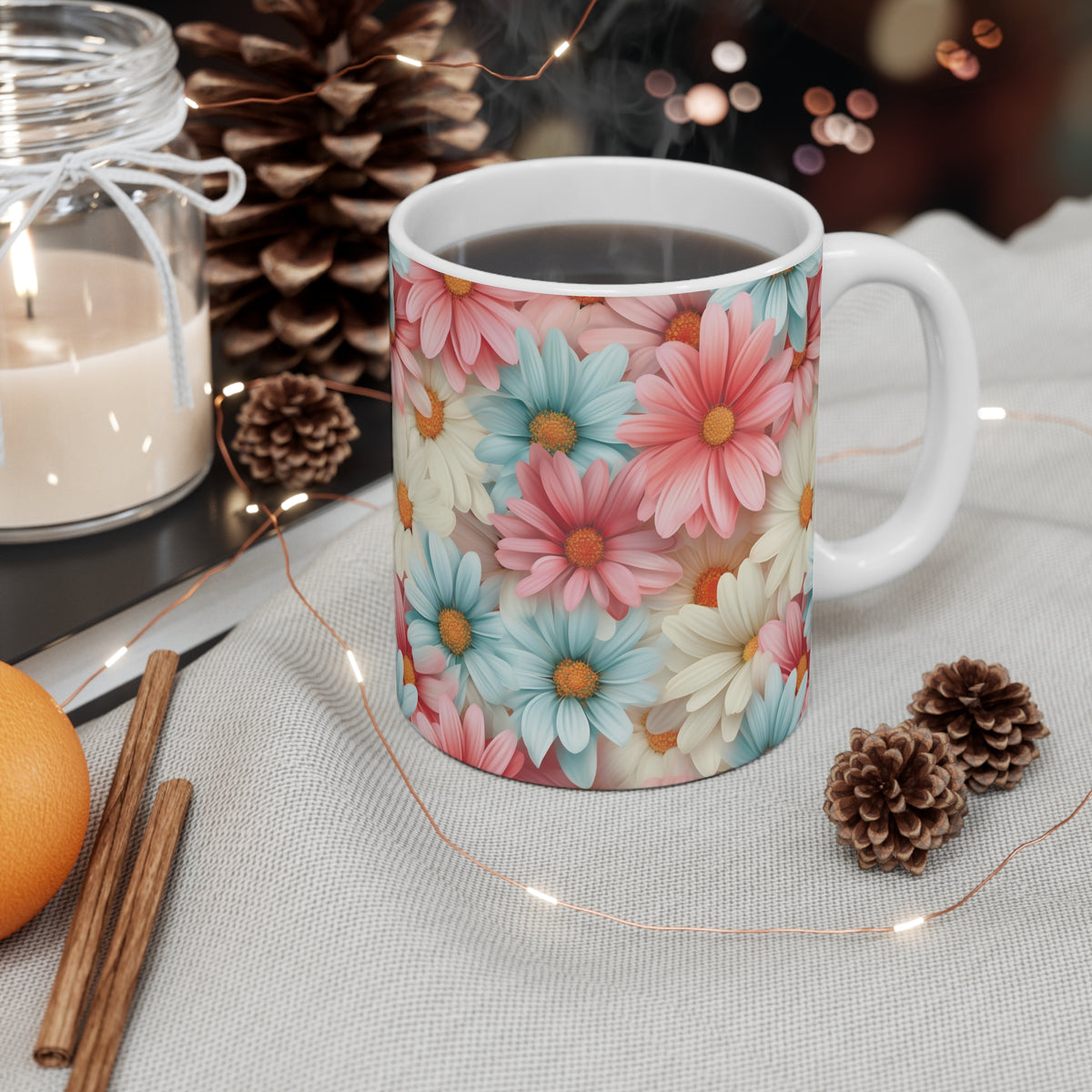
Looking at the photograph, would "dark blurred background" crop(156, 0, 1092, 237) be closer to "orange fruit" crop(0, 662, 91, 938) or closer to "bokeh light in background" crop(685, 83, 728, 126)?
"bokeh light in background" crop(685, 83, 728, 126)

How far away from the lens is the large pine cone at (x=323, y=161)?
0.81m

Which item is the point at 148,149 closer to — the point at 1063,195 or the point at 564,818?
the point at 564,818

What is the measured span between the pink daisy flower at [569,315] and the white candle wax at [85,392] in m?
0.32

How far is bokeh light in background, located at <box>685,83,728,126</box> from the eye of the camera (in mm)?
1029

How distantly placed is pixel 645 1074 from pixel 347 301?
1.94 feet

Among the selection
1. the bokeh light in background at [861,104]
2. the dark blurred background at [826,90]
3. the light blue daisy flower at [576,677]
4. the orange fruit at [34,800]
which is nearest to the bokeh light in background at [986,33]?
the dark blurred background at [826,90]

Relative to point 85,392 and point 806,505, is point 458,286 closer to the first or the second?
point 806,505

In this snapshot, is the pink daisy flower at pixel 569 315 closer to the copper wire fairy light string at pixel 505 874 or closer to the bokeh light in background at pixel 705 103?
the copper wire fairy light string at pixel 505 874

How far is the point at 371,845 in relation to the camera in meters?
0.48

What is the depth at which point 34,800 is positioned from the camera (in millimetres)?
433

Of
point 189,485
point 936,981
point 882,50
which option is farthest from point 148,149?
point 882,50

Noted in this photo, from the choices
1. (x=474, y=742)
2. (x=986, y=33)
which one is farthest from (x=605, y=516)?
(x=986, y=33)

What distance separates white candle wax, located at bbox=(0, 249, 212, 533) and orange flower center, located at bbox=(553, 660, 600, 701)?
0.32 m

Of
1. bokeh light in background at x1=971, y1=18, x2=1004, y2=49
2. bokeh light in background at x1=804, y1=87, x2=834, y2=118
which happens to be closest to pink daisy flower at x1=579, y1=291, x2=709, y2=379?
bokeh light in background at x1=804, y1=87, x2=834, y2=118
